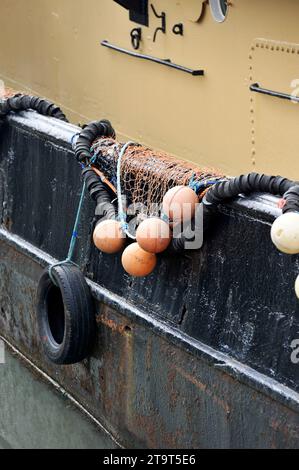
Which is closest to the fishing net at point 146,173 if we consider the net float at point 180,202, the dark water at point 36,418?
the net float at point 180,202

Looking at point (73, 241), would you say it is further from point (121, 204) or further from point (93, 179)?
point (121, 204)

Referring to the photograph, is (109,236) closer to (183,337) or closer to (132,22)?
(183,337)

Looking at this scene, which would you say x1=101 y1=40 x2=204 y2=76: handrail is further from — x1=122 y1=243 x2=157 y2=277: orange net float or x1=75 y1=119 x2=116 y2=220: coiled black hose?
x1=122 y1=243 x2=157 y2=277: orange net float

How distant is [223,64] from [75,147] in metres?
1.26

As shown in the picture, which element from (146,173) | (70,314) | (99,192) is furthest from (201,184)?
(70,314)

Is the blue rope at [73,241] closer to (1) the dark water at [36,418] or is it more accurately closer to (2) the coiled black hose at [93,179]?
(2) the coiled black hose at [93,179]

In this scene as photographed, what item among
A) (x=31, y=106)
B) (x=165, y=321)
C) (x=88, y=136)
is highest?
(x=31, y=106)

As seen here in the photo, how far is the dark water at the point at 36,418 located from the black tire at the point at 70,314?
0.57 meters

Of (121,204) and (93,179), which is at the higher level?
(93,179)

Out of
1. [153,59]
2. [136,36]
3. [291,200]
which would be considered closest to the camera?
[291,200]

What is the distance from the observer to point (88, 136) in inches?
195

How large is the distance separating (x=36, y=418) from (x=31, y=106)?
6.41 feet

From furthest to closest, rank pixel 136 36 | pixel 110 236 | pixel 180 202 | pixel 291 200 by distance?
pixel 136 36 → pixel 110 236 → pixel 180 202 → pixel 291 200

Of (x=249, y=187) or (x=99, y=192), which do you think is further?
(x=99, y=192)
